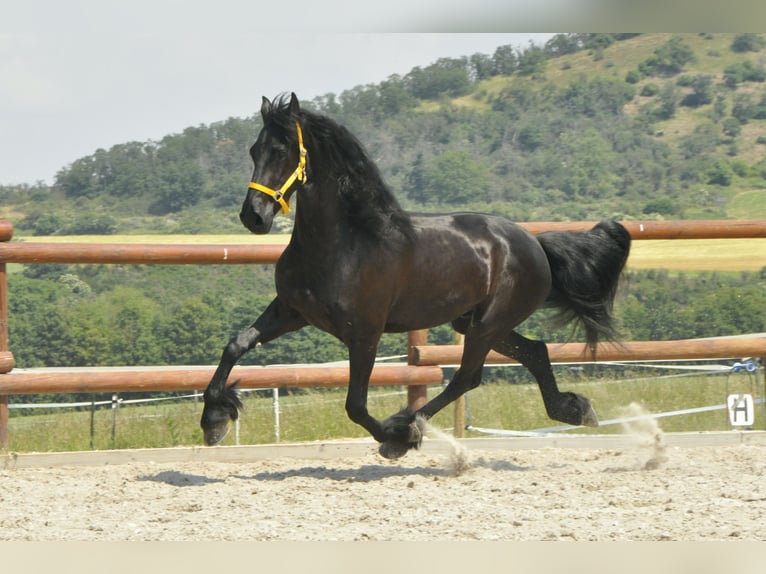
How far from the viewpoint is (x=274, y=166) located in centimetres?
432

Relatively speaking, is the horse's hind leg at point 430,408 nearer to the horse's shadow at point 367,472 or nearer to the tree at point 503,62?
the horse's shadow at point 367,472

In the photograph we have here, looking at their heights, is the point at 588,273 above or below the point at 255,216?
below

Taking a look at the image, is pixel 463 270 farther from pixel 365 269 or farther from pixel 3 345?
pixel 3 345

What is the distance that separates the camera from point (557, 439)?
6.04m

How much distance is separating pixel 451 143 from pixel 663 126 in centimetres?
1133

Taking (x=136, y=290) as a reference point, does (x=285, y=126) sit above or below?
above

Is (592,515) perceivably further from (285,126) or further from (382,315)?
(285,126)

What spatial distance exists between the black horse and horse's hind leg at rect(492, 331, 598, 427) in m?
0.01

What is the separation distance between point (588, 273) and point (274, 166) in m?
2.13

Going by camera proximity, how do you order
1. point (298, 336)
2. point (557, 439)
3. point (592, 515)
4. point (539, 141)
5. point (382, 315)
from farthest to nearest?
1. point (539, 141)
2. point (298, 336)
3. point (557, 439)
4. point (382, 315)
5. point (592, 515)

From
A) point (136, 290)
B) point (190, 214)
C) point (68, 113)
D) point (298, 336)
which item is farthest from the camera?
point (68, 113)

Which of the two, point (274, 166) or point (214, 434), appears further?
point (214, 434)

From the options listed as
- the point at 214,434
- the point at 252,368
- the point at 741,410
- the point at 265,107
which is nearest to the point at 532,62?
the point at 741,410

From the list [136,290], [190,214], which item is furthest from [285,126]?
[190,214]
